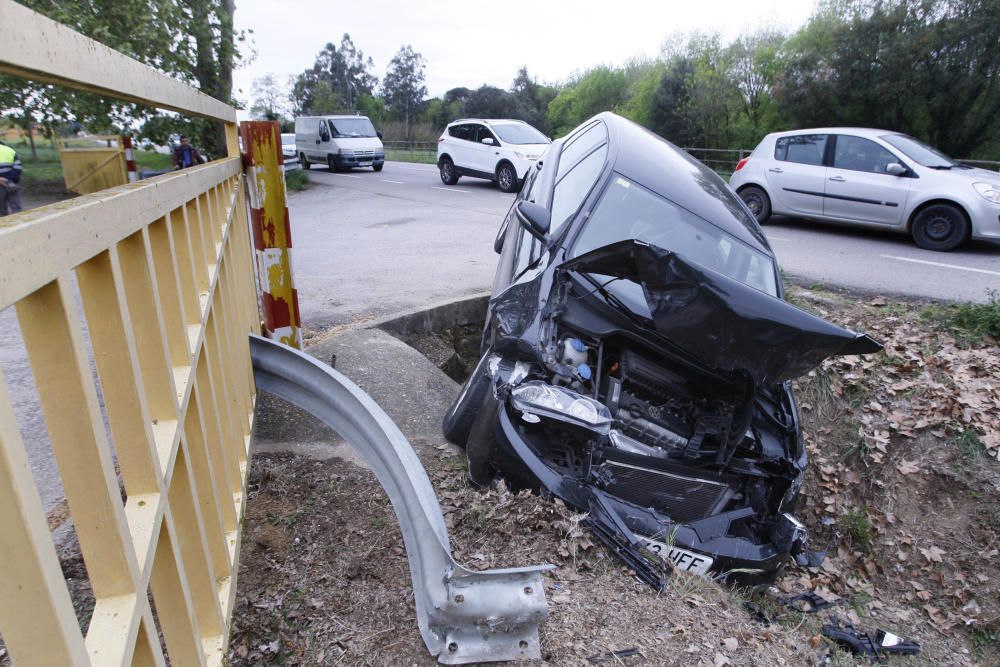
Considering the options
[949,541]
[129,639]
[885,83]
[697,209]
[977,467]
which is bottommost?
[949,541]

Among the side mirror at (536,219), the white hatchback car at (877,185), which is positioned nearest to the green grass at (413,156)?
the white hatchback car at (877,185)

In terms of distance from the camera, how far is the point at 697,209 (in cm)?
403

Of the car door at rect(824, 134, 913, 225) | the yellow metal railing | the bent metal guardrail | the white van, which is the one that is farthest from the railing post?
the white van

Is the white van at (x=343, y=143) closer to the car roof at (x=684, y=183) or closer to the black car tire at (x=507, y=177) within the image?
the black car tire at (x=507, y=177)

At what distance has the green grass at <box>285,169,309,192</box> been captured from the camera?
684 inches

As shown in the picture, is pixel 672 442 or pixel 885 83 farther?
pixel 885 83

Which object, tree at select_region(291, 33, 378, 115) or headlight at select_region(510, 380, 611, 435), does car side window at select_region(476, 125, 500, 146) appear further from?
tree at select_region(291, 33, 378, 115)

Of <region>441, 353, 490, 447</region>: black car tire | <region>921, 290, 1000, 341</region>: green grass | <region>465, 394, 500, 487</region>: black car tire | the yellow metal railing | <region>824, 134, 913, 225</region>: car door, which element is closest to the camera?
the yellow metal railing

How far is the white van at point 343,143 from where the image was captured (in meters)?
21.1

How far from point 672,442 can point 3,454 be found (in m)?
3.03

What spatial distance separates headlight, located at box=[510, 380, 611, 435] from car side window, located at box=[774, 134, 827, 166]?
8490 millimetres

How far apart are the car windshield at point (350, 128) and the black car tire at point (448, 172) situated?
5.48 metres

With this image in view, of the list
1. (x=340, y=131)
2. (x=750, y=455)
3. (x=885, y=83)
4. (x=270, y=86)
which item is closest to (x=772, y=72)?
(x=885, y=83)

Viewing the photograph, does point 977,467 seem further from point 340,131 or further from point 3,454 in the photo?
point 340,131
